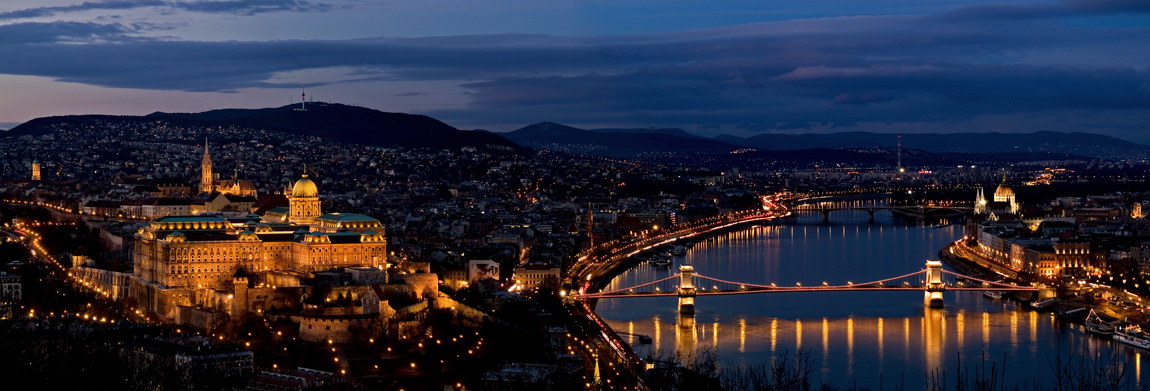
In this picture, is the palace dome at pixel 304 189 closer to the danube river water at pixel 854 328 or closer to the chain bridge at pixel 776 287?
the chain bridge at pixel 776 287

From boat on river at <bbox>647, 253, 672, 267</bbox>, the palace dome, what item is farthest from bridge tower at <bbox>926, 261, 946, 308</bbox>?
the palace dome

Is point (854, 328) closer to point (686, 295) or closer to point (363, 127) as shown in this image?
point (686, 295)

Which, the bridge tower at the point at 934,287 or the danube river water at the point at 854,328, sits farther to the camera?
the bridge tower at the point at 934,287

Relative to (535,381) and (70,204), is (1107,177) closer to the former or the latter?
(70,204)

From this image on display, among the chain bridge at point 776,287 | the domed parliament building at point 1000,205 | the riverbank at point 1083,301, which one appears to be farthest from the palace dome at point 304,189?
the domed parliament building at point 1000,205

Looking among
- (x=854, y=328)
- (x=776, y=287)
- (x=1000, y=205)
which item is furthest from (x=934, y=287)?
(x=1000, y=205)
